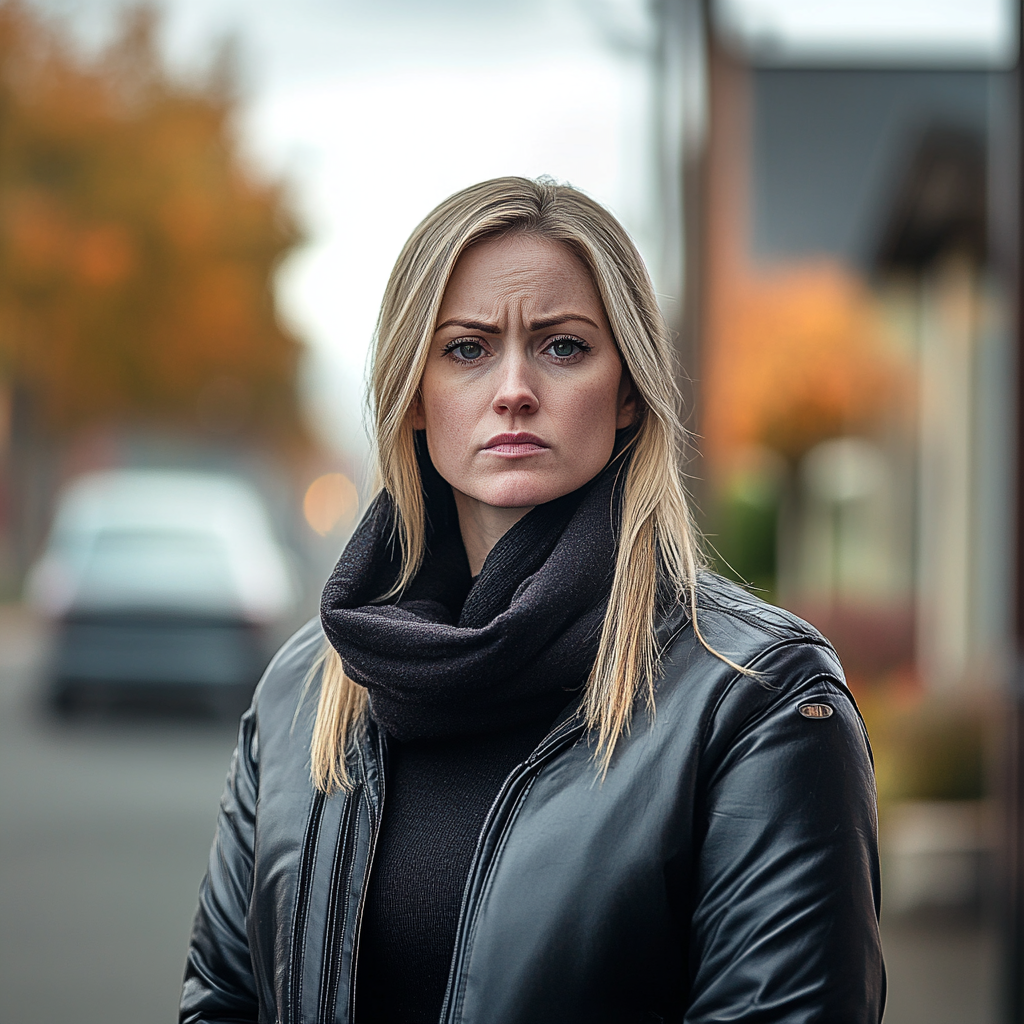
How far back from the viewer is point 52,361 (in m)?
12.4

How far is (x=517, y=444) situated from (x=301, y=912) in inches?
22.9

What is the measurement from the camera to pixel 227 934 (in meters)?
1.66

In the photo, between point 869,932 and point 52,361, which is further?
point 52,361

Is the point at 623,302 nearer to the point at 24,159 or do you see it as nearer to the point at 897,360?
the point at 897,360

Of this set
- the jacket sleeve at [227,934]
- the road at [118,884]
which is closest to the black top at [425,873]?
the jacket sleeve at [227,934]

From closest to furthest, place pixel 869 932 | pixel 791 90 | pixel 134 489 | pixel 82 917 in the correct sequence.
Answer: pixel 869 932 < pixel 82 917 < pixel 791 90 < pixel 134 489

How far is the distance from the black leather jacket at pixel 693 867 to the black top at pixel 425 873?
4 centimetres

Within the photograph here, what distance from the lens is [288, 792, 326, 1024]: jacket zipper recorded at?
146 cm

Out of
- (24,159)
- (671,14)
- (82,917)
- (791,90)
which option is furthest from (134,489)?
(671,14)

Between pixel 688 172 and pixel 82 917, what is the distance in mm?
3629

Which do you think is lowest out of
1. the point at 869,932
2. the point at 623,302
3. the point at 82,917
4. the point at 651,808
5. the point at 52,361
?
the point at 82,917

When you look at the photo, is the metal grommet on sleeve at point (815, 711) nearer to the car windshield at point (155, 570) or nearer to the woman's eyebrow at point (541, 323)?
the woman's eyebrow at point (541, 323)

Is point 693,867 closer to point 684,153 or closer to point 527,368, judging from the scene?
point 527,368

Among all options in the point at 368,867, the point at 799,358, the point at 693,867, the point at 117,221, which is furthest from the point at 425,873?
the point at 117,221
